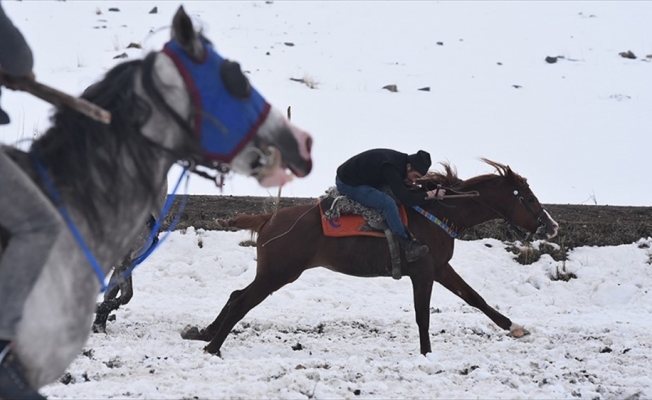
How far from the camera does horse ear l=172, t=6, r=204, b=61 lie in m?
3.15

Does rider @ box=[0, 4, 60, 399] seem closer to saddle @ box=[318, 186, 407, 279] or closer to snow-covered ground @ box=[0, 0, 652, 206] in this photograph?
saddle @ box=[318, 186, 407, 279]

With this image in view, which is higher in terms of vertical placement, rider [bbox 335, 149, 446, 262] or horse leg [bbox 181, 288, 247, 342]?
rider [bbox 335, 149, 446, 262]

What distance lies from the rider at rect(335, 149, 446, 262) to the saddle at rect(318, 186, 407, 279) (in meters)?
0.07

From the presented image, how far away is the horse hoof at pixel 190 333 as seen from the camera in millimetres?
8367

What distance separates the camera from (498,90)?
23.3 metres

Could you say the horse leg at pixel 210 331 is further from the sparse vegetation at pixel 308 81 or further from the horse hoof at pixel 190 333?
the sparse vegetation at pixel 308 81

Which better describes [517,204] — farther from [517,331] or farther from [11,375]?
[11,375]

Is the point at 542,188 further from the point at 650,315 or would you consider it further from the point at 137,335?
the point at 137,335

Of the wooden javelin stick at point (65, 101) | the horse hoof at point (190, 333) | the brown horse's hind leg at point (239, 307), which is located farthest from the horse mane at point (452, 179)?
the wooden javelin stick at point (65, 101)

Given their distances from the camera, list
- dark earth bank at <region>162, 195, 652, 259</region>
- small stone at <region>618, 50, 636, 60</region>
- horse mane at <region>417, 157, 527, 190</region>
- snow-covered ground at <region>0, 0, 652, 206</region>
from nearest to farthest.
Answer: horse mane at <region>417, 157, 527, 190</region>, dark earth bank at <region>162, 195, 652, 259</region>, snow-covered ground at <region>0, 0, 652, 206</region>, small stone at <region>618, 50, 636, 60</region>

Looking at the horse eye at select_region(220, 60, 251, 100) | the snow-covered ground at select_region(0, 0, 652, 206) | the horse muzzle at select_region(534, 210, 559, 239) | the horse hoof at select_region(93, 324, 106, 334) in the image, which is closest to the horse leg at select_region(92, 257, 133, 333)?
the horse hoof at select_region(93, 324, 106, 334)

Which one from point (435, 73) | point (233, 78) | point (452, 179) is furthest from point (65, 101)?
point (435, 73)

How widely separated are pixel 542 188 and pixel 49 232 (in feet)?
49.7

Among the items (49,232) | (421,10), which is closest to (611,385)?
(49,232)
